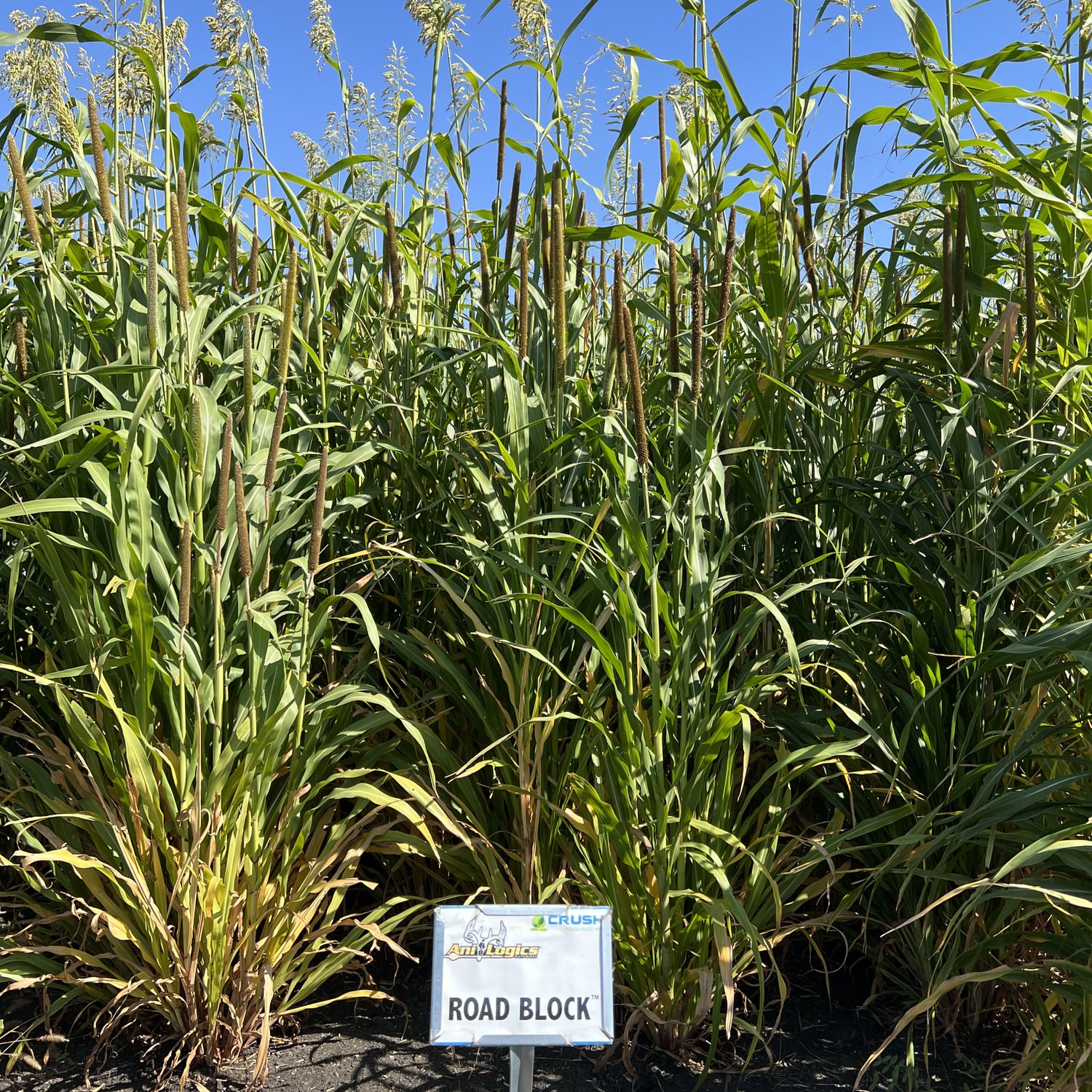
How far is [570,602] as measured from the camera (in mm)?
1311

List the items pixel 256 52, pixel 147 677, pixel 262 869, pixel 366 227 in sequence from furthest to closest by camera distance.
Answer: pixel 256 52 < pixel 366 227 < pixel 262 869 < pixel 147 677

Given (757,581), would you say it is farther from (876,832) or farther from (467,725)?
(467,725)

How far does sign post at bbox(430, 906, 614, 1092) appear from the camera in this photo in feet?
3.58

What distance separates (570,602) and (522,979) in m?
0.50

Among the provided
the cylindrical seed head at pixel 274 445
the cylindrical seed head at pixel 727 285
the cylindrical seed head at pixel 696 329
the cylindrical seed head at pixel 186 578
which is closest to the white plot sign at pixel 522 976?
the cylindrical seed head at pixel 186 578

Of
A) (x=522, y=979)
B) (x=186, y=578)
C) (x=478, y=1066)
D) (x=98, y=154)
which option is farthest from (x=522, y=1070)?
(x=98, y=154)

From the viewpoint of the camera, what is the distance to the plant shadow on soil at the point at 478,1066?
1349 millimetres

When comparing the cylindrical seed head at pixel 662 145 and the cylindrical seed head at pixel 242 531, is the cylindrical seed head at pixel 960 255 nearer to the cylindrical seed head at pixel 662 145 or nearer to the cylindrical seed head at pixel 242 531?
the cylindrical seed head at pixel 662 145

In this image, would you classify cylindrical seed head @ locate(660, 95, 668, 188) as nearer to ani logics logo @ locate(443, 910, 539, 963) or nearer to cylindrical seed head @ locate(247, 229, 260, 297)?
cylindrical seed head @ locate(247, 229, 260, 297)

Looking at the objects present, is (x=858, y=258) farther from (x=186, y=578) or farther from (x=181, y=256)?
(x=186, y=578)

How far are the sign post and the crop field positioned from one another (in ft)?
0.71

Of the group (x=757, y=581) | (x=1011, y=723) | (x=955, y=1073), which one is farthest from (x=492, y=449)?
(x=955, y=1073)

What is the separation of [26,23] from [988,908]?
285cm

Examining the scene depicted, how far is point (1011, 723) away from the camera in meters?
1.38
